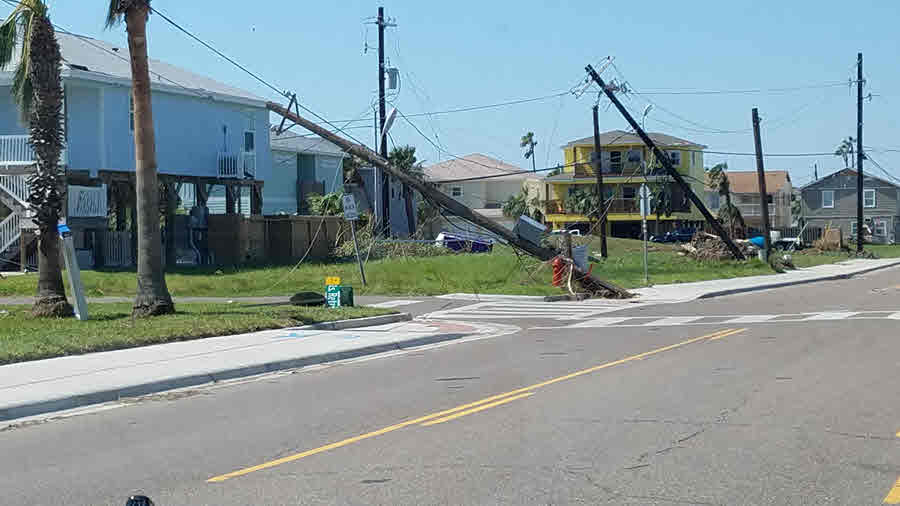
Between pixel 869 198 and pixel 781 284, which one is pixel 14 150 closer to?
pixel 781 284

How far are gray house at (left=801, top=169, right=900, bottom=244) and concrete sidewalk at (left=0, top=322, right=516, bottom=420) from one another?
8404cm

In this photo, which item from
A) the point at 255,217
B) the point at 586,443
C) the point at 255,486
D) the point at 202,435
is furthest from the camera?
the point at 255,217

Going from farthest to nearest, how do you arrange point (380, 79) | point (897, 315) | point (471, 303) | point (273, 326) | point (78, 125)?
point (380, 79)
point (78, 125)
point (471, 303)
point (897, 315)
point (273, 326)

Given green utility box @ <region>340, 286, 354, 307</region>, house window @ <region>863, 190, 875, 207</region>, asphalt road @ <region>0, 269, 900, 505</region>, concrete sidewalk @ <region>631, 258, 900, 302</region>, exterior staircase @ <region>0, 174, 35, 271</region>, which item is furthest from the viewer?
house window @ <region>863, 190, 875, 207</region>

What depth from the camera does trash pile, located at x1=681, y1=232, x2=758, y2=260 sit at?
49.1 metres

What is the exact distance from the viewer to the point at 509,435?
1012 centimetres

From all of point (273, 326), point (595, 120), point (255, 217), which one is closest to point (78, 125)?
point (255, 217)

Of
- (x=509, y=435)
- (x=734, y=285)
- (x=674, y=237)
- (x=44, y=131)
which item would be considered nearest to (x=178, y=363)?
(x=509, y=435)

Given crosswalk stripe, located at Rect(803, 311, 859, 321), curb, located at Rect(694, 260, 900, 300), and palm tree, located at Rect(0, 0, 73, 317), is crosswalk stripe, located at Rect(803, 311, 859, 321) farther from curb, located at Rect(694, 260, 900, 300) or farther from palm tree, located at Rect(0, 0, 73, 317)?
palm tree, located at Rect(0, 0, 73, 317)

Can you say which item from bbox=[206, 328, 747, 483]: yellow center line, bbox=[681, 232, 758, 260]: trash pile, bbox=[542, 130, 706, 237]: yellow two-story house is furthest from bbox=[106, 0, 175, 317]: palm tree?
bbox=[542, 130, 706, 237]: yellow two-story house

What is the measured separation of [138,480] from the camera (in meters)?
8.56

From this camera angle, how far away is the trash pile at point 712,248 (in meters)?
49.1

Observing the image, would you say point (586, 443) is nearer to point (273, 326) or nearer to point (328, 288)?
point (273, 326)

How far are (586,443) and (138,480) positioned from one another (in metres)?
3.77
